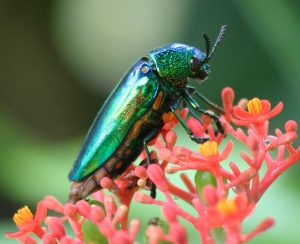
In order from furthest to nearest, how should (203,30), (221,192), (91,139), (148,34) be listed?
(148,34) < (203,30) < (91,139) < (221,192)

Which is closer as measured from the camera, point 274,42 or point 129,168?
point 129,168

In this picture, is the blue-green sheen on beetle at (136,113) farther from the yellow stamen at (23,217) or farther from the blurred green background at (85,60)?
the blurred green background at (85,60)

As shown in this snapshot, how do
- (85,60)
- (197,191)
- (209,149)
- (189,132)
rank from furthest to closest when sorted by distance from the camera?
(85,60) → (189,132) → (197,191) → (209,149)

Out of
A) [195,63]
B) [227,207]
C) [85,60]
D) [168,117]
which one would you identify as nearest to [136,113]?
[168,117]

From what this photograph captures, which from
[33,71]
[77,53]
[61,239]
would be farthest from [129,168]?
[33,71]

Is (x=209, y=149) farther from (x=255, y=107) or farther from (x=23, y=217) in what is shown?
(x=23, y=217)

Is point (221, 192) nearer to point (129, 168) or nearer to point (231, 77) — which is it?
point (129, 168)
